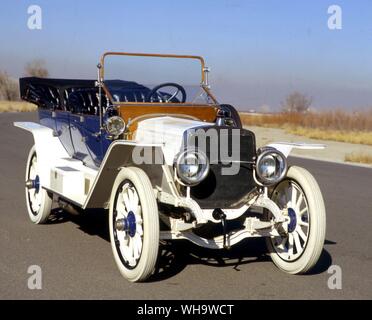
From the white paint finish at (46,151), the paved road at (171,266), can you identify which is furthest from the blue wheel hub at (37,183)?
the paved road at (171,266)

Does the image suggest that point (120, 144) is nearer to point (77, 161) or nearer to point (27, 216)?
point (77, 161)

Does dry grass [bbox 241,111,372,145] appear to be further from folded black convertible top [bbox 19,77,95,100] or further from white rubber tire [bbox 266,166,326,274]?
white rubber tire [bbox 266,166,326,274]

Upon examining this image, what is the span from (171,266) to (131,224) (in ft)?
2.42

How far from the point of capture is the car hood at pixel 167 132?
6.63m

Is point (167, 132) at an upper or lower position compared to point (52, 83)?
lower

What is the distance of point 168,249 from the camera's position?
7594 millimetres

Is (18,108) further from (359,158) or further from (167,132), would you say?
(167,132)

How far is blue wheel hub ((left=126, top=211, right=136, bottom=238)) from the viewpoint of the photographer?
632cm

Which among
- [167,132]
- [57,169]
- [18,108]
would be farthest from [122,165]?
[18,108]

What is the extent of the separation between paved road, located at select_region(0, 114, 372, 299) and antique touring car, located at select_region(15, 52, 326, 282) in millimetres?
243

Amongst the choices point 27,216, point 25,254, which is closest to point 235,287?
point 25,254

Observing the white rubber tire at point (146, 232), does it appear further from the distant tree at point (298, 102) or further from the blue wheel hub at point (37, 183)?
the distant tree at point (298, 102)

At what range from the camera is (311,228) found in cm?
638

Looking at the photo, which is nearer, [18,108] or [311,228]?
[311,228]
